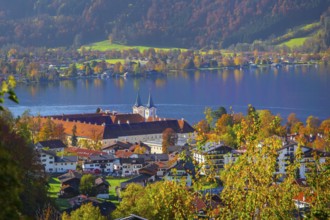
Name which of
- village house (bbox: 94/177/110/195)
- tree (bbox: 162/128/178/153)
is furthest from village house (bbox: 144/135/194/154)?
village house (bbox: 94/177/110/195)

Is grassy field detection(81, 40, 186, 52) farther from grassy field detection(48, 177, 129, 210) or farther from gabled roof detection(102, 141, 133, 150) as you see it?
grassy field detection(48, 177, 129, 210)

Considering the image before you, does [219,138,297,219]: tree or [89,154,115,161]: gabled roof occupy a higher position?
[219,138,297,219]: tree

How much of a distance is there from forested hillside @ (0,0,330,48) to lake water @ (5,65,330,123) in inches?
868

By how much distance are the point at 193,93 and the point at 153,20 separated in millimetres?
44197

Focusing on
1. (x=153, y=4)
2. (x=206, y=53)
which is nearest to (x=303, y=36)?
(x=206, y=53)

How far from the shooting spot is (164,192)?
4.91 meters

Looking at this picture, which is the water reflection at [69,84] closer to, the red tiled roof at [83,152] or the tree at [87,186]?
the red tiled roof at [83,152]

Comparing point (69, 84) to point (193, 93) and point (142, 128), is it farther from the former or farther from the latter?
point (142, 128)

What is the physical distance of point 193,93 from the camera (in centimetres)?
4288

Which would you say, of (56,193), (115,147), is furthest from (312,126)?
(56,193)

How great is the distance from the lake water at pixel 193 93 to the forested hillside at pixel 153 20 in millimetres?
22054

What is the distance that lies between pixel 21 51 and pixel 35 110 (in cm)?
3850

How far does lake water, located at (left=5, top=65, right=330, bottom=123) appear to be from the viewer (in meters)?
34.8

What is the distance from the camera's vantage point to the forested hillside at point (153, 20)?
80000 millimetres
